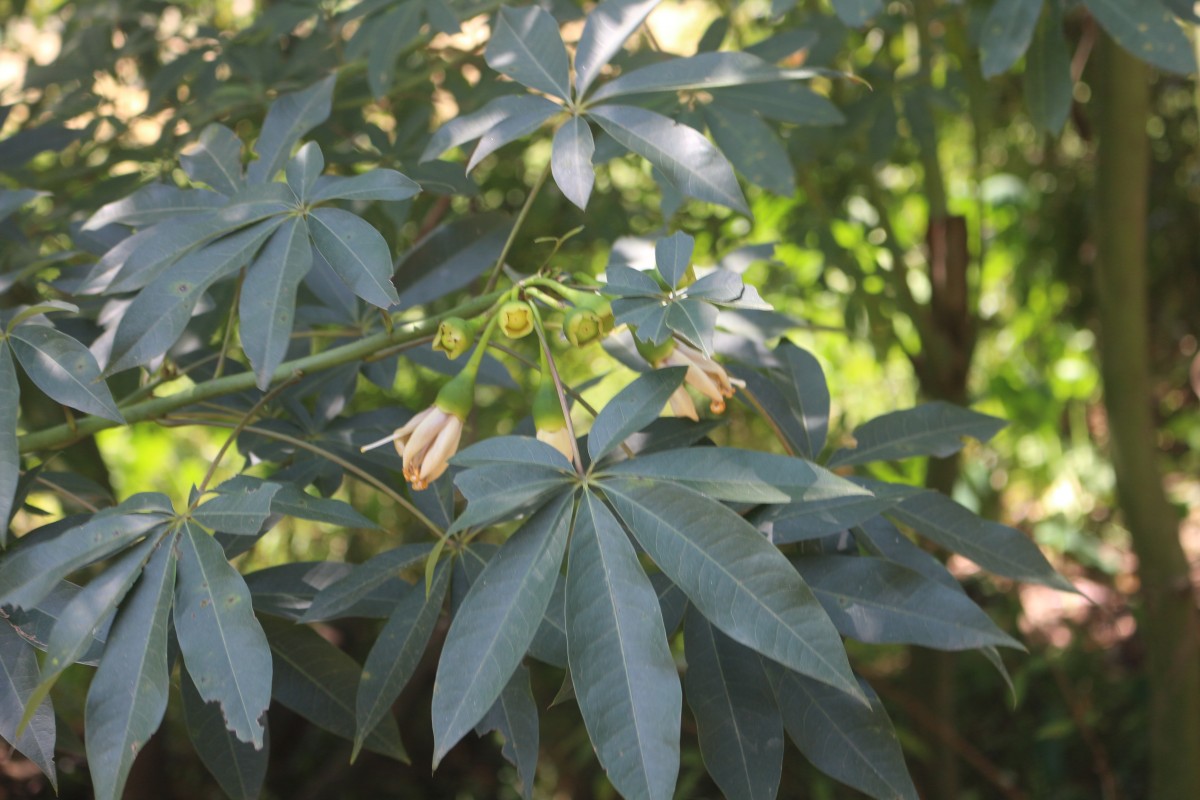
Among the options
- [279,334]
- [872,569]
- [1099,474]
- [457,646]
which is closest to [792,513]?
[872,569]

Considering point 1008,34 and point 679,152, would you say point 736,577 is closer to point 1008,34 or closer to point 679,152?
point 679,152

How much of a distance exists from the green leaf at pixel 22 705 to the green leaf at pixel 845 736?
43 cm

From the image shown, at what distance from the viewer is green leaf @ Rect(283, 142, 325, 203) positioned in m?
0.70

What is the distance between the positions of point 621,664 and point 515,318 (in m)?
0.22

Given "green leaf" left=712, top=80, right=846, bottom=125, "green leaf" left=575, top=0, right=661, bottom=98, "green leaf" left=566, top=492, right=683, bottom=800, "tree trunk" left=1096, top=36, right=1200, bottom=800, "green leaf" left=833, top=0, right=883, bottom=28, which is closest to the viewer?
"green leaf" left=566, top=492, right=683, bottom=800

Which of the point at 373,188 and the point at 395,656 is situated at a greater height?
the point at 373,188

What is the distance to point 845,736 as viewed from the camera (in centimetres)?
62

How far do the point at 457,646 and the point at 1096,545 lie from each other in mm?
2361

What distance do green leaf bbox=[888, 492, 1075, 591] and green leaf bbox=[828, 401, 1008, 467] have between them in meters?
0.04

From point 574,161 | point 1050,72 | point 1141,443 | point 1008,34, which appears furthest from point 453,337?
point 1141,443

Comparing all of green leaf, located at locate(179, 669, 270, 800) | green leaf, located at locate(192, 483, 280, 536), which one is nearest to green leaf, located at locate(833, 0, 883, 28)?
green leaf, located at locate(192, 483, 280, 536)

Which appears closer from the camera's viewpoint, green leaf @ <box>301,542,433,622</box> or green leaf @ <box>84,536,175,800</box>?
green leaf @ <box>84,536,175,800</box>

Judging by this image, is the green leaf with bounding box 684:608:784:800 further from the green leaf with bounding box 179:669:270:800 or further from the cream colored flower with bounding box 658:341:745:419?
the green leaf with bounding box 179:669:270:800

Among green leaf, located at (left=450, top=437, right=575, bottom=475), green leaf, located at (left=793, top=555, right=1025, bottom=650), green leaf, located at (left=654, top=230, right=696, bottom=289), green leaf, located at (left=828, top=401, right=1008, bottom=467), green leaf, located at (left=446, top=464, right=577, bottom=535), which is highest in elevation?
green leaf, located at (left=654, top=230, right=696, bottom=289)
